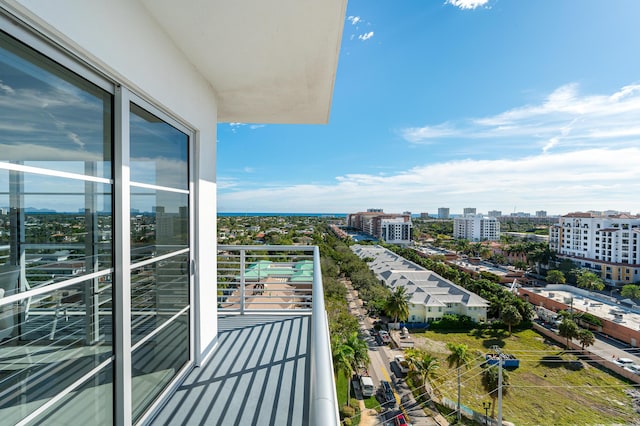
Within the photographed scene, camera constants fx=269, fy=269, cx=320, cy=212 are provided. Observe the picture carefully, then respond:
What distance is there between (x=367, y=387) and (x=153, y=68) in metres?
14.2

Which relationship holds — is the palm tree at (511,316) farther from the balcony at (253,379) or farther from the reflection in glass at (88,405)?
the reflection in glass at (88,405)

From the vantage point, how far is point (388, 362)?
1529cm

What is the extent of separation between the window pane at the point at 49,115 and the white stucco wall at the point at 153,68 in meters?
0.12

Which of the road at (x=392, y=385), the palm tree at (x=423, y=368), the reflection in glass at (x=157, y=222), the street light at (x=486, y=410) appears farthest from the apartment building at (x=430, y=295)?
the reflection in glass at (x=157, y=222)

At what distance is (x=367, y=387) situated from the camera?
1228cm

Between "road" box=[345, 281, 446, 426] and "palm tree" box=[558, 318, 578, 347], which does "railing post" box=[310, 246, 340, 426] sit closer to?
"road" box=[345, 281, 446, 426]

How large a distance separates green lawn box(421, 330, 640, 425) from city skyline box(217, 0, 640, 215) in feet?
47.2

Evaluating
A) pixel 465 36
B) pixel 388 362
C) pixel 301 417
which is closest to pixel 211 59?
pixel 301 417

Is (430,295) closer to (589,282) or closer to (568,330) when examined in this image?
(568,330)

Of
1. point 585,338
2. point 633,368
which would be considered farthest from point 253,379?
point 585,338

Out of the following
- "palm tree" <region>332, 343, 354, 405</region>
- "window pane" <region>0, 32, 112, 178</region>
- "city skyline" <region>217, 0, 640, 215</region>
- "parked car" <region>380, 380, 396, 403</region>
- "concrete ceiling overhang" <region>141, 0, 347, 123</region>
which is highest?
"city skyline" <region>217, 0, 640, 215</region>

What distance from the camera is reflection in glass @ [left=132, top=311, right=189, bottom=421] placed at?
1.60 meters

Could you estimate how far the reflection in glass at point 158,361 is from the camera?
1.60m

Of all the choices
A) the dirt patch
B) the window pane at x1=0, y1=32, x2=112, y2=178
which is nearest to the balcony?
the window pane at x1=0, y1=32, x2=112, y2=178
